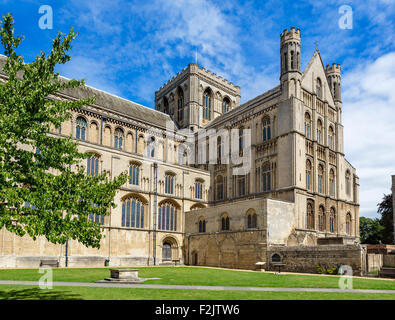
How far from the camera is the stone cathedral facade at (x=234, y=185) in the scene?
37.6 metres

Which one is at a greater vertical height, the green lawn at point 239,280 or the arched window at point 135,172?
the arched window at point 135,172

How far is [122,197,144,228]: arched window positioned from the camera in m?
42.9

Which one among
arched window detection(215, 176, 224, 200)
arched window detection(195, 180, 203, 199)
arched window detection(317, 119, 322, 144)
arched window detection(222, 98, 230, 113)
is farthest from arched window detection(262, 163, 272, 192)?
arched window detection(222, 98, 230, 113)

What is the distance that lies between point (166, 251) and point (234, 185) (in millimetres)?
11953

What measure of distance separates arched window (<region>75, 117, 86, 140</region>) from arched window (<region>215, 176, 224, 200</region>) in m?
18.5

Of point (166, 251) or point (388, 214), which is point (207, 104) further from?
point (388, 214)

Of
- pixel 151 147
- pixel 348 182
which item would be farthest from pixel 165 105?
pixel 348 182

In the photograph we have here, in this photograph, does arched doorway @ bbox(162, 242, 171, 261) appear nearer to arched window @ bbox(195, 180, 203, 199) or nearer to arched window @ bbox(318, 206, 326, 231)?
arched window @ bbox(195, 180, 203, 199)

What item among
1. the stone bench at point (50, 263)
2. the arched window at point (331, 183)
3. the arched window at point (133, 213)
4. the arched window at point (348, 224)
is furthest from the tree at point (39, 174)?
the arched window at point (348, 224)

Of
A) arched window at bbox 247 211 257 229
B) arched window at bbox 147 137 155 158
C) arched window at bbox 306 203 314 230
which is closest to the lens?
arched window at bbox 247 211 257 229

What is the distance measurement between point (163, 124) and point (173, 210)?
1563 centimetres

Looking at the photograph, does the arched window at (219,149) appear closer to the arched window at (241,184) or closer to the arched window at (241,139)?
the arched window at (241,139)

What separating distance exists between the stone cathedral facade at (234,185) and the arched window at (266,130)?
122 mm
